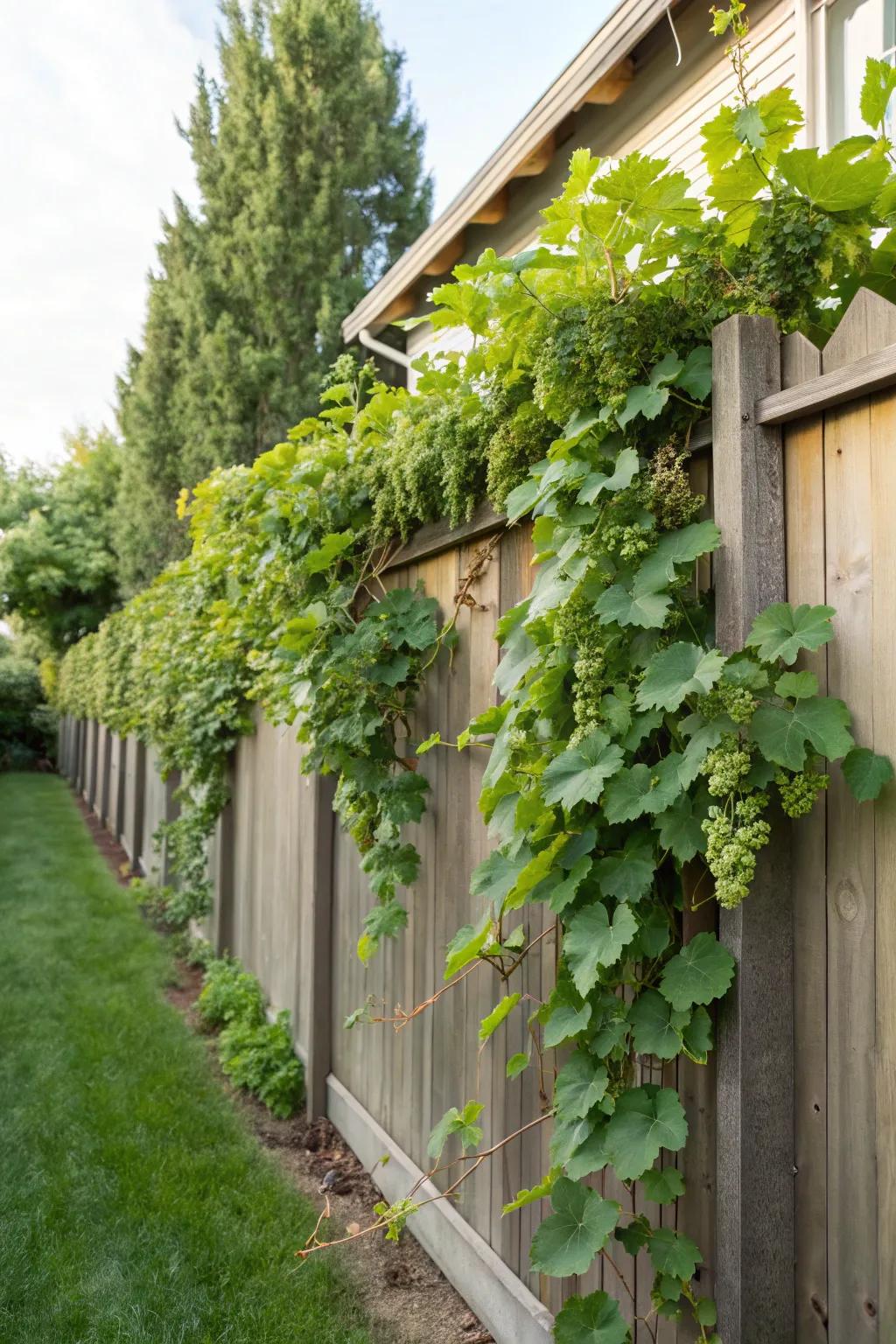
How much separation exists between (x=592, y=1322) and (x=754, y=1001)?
0.72 m


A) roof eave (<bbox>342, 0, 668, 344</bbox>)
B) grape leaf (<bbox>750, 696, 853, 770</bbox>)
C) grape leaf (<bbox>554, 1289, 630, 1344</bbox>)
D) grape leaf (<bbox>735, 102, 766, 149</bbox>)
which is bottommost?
grape leaf (<bbox>554, 1289, 630, 1344</bbox>)

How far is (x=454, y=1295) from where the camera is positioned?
8.55 ft

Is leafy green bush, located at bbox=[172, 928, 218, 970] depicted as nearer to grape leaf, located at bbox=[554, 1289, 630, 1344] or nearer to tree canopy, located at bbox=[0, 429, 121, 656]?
grape leaf, located at bbox=[554, 1289, 630, 1344]

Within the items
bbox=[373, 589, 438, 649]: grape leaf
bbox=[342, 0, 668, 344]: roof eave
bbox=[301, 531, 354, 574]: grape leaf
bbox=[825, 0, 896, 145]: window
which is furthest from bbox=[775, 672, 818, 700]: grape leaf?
bbox=[342, 0, 668, 344]: roof eave

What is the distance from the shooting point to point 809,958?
4.70 feet

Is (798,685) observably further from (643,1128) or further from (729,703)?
(643,1128)

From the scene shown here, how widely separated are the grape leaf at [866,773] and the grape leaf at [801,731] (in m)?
0.03

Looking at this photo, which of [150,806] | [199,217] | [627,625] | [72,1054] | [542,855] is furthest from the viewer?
[199,217]

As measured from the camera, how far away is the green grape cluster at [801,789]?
1.35 metres

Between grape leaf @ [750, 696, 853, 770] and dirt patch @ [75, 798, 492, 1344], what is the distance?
1933 mm

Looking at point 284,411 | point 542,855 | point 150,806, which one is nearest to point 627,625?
point 542,855

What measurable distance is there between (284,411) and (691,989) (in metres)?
15.3

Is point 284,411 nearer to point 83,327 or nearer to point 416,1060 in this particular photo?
point 416,1060

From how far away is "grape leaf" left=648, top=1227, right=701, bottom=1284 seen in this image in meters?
1.53
